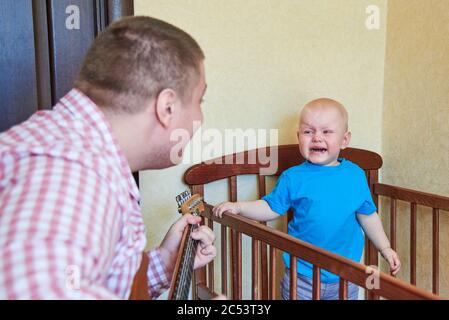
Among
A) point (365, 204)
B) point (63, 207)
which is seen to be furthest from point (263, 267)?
point (63, 207)

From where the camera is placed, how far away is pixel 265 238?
1.01 m

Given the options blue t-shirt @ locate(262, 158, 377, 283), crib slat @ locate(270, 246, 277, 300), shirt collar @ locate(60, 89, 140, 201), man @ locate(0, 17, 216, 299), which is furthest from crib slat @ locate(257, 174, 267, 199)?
shirt collar @ locate(60, 89, 140, 201)

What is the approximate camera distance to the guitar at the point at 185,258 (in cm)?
67

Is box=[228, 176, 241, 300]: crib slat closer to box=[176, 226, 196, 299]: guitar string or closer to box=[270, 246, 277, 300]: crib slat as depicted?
box=[270, 246, 277, 300]: crib slat

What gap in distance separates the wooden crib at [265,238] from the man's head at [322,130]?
0.18 m

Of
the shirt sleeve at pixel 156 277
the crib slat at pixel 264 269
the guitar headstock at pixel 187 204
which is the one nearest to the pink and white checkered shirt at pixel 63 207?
the shirt sleeve at pixel 156 277

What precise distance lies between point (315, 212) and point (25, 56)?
2.97 feet

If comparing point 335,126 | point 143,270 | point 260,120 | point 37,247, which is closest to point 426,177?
point 335,126

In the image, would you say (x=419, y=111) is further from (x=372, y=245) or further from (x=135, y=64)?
(x=135, y=64)

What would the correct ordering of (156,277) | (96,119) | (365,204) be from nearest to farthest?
(96,119) < (156,277) < (365,204)

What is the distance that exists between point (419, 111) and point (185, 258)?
1106 mm

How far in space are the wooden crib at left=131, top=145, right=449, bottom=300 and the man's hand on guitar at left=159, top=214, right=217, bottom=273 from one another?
138 millimetres

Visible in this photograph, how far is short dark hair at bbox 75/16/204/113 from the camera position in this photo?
0.59 m

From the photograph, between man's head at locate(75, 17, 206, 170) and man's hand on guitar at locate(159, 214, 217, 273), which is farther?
man's hand on guitar at locate(159, 214, 217, 273)
